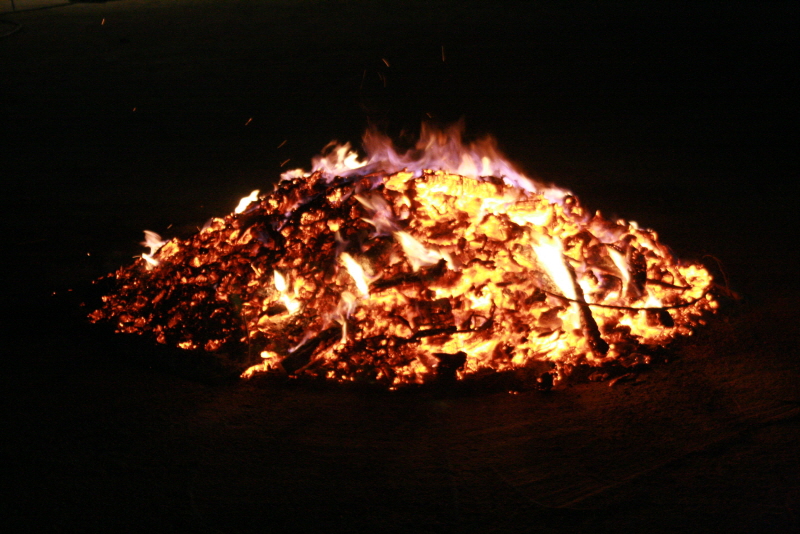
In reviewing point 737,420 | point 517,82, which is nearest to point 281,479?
point 737,420

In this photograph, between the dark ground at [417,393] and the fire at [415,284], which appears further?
the fire at [415,284]

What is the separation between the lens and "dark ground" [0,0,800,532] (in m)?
2.65

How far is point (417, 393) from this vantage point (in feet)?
11.3

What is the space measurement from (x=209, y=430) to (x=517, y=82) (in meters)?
9.60

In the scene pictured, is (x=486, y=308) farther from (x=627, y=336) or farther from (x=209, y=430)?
(x=209, y=430)

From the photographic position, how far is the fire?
3.65 meters

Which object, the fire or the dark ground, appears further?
the fire

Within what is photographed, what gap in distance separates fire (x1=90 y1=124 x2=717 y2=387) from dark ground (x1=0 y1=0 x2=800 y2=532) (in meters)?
0.26

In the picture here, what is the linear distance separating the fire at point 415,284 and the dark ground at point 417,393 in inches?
10.4

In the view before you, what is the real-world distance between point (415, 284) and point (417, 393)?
2.13 feet

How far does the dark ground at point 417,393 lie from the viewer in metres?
2.65

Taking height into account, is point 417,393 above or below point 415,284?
below

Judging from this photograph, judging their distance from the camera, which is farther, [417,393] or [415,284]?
[415,284]

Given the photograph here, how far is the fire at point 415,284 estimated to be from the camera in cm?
365
